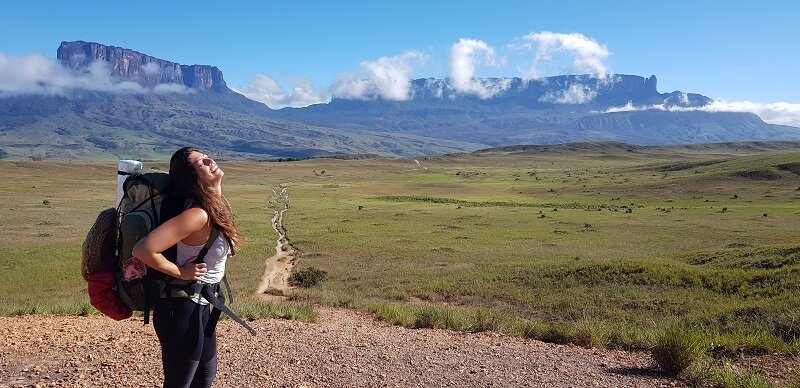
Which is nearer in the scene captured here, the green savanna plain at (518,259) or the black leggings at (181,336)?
the black leggings at (181,336)

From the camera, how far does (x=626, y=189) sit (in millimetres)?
82000

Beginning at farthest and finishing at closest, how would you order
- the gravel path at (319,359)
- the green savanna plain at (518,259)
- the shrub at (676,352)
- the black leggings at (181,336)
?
the green savanna plain at (518,259) < the shrub at (676,352) < the gravel path at (319,359) < the black leggings at (181,336)

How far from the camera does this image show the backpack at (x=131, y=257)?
15.4 feet

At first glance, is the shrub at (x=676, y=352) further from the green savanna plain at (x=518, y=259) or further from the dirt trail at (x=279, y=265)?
the dirt trail at (x=279, y=265)

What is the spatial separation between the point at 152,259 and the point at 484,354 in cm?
575

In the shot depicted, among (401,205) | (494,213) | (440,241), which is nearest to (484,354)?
(440,241)

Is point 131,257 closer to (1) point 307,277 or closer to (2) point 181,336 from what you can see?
(2) point 181,336

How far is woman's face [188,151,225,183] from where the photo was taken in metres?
4.78

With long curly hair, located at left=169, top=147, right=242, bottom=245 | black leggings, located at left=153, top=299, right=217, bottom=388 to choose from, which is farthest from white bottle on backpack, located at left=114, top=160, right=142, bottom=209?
black leggings, located at left=153, top=299, right=217, bottom=388

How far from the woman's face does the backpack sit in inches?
9.4

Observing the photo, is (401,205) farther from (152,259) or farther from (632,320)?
(152,259)

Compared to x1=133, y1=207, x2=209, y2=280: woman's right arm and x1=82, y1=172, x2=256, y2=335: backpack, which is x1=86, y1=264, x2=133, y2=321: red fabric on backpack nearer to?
x1=82, y1=172, x2=256, y2=335: backpack

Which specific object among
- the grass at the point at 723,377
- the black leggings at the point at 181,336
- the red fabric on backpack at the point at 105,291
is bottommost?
the grass at the point at 723,377

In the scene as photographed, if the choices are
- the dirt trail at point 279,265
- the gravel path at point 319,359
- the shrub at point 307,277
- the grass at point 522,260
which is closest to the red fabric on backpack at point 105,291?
the gravel path at point 319,359
